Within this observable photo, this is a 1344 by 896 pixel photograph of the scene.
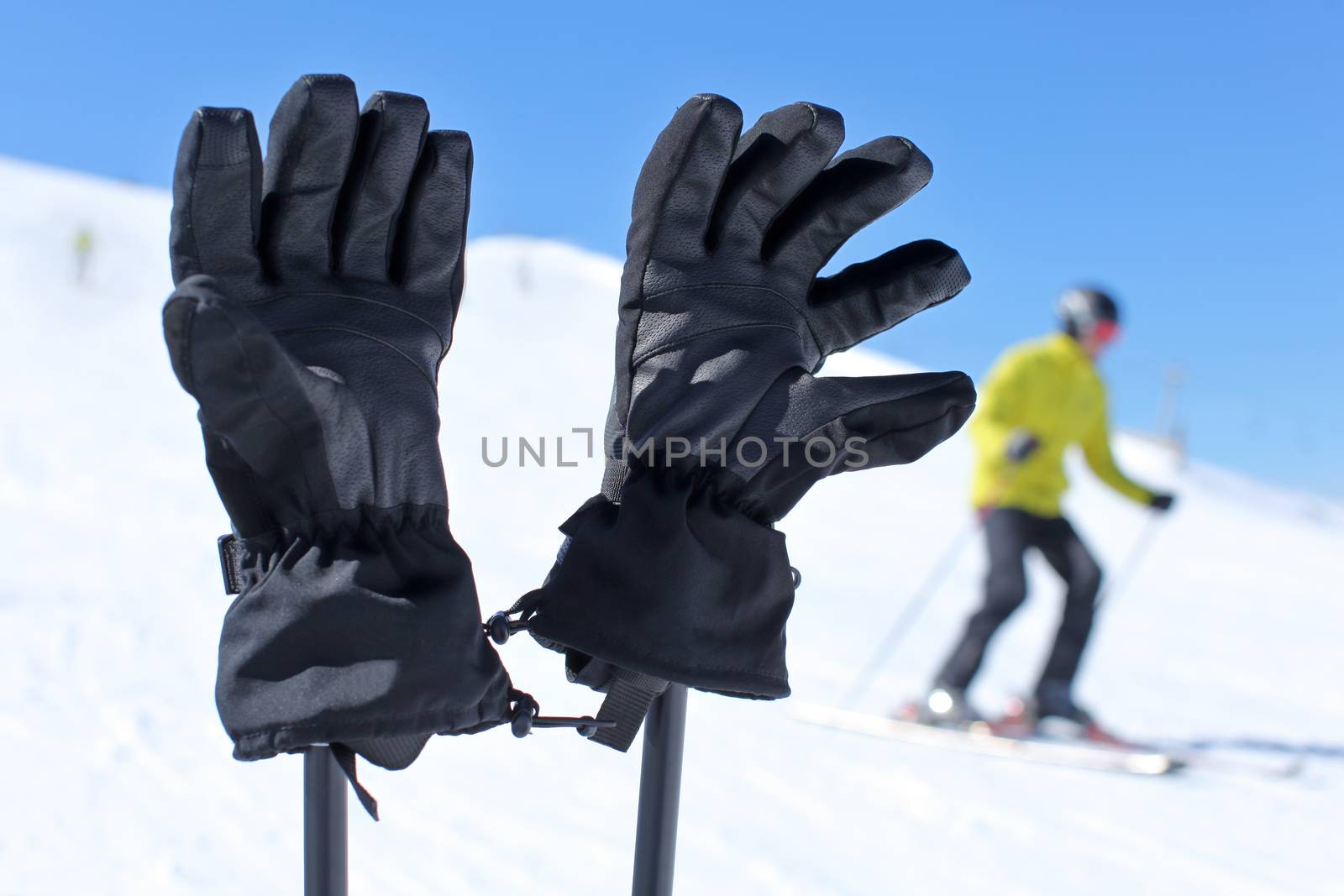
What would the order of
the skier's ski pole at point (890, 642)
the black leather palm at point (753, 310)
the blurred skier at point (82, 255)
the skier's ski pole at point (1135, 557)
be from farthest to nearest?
the blurred skier at point (82, 255), the skier's ski pole at point (1135, 557), the skier's ski pole at point (890, 642), the black leather palm at point (753, 310)

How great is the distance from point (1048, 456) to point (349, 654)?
161 inches

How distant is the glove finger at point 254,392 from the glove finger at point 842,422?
519mm

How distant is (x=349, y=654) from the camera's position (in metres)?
1.17

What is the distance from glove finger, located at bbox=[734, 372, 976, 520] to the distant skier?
3334 millimetres

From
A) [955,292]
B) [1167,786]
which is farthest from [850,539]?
[955,292]

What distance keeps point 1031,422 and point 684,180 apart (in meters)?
3.69

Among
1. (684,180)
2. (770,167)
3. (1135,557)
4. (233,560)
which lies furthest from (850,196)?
(1135,557)

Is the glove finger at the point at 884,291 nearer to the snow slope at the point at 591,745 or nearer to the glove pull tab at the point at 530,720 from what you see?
the glove pull tab at the point at 530,720

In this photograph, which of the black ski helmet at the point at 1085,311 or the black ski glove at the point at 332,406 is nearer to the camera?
the black ski glove at the point at 332,406

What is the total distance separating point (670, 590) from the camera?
4.30 feet

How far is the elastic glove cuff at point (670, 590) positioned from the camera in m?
1.30

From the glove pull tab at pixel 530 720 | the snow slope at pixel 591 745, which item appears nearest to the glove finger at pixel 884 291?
the glove pull tab at pixel 530 720

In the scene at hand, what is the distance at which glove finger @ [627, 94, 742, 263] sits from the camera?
1.39 m

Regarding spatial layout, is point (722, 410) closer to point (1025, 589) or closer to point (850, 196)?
point (850, 196)
